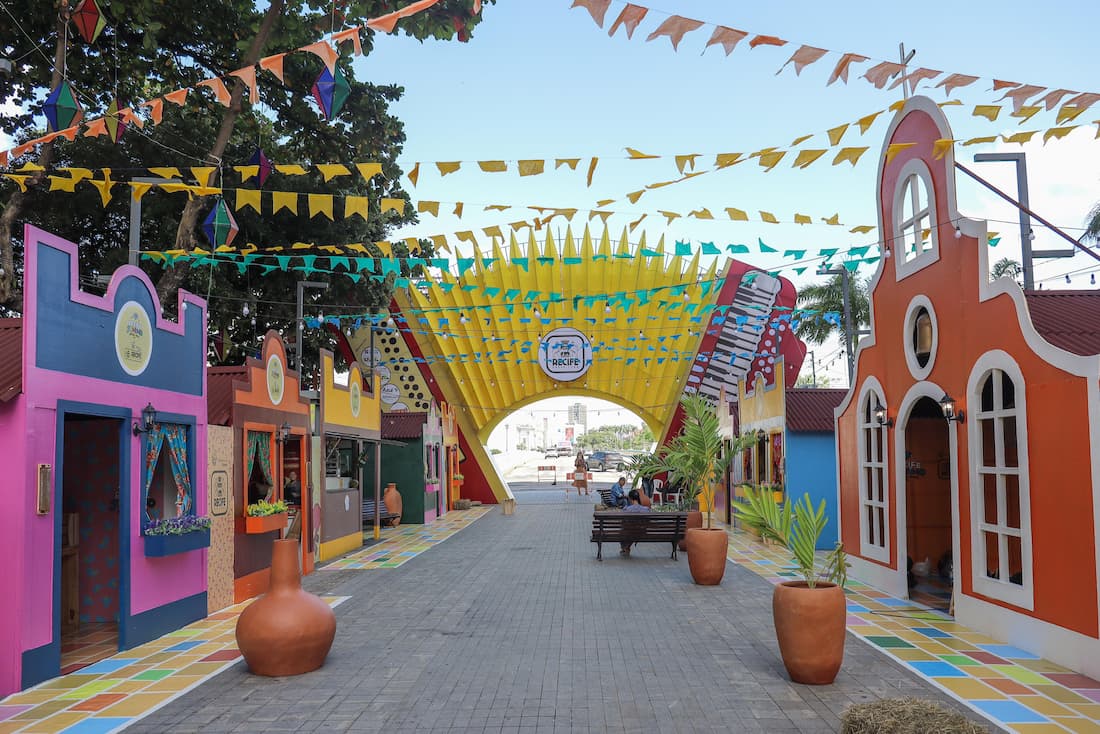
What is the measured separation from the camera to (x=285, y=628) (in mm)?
7059

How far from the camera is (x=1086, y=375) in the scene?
6.92 m

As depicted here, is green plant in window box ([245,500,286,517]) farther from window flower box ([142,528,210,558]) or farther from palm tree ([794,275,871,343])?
palm tree ([794,275,871,343])

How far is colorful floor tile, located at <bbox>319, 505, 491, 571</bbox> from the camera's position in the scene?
14617 millimetres

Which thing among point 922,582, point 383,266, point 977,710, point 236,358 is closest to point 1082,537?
point 977,710

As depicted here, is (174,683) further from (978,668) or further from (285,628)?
(978,668)

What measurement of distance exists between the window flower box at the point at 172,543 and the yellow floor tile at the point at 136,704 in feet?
7.37

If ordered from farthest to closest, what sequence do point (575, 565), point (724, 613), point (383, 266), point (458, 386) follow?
point (458, 386) → point (383, 266) → point (575, 565) → point (724, 613)

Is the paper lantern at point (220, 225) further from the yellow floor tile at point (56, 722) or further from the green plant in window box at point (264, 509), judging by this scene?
the yellow floor tile at point (56, 722)

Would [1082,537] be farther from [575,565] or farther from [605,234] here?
[605,234]

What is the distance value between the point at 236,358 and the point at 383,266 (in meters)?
10.4

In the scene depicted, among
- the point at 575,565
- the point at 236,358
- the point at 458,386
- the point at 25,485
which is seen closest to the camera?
the point at 25,485

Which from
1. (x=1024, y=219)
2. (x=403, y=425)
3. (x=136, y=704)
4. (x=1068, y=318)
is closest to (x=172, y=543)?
(x=136, y=704)

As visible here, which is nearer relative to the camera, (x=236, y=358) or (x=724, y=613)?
(x=724, y=613)

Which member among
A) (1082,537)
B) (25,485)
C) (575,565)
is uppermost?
(25,485)
